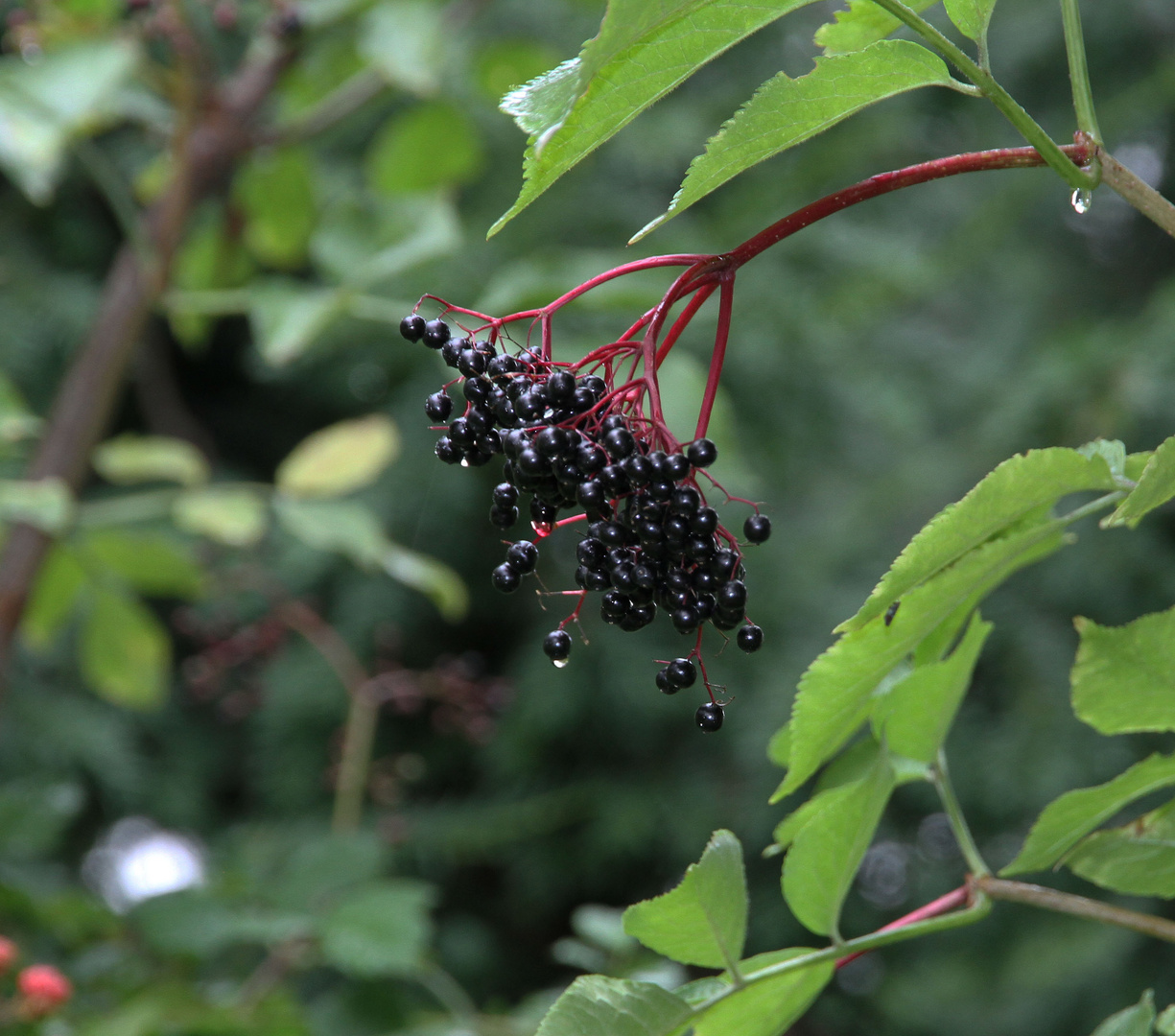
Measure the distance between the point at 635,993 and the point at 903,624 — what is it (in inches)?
8.5

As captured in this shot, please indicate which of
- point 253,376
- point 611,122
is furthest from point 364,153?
point 611,122

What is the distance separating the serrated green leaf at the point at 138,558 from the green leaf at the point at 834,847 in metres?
1.22

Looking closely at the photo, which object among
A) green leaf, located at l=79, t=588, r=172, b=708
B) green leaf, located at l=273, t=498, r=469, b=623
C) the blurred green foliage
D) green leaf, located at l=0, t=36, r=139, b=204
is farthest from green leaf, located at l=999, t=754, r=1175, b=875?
green leaf, located at l=79, t=588, r=172, b=708

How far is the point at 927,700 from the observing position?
0.61 m

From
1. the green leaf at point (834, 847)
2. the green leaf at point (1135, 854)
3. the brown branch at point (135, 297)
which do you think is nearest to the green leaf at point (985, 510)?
the green leaf at point (834, 847)

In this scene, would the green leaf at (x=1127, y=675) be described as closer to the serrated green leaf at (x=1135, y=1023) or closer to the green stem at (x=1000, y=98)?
the serrated green leaf at (x=1135, y=1023)

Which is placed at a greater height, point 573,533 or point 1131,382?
point 573,533

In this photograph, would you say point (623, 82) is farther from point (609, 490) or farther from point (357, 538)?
point (357, 538)

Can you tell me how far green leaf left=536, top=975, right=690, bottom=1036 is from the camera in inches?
19.8

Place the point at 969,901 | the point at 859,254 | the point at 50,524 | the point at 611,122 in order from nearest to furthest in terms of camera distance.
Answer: the point at 611,122 → the point at 969,901 → the point at 50,524 → the point at 859,254

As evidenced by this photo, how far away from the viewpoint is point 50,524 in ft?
3.85

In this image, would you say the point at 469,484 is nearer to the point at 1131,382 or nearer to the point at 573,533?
the point at 573,533

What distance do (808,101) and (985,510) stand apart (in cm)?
19

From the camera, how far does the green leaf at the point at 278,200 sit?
5.60ft
